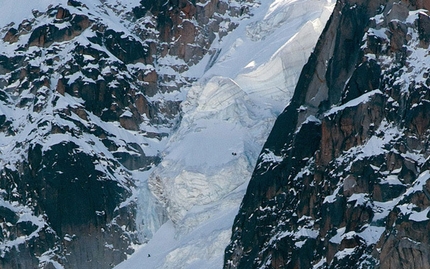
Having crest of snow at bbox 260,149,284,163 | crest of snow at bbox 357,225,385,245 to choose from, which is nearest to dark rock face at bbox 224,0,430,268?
crest of snow at bbox 357,225,385,245

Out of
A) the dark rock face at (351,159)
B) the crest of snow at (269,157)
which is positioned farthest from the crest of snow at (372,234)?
the crest of snow at (269,157)

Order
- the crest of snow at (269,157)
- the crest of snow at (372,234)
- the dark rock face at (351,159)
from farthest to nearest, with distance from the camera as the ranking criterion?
the crest of snow at (269,157) → the dark rock face at (351,159) → the crest of snow at (372,234)

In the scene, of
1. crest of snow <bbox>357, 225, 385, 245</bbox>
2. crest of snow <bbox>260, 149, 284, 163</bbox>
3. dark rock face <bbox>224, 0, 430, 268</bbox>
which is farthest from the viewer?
crest of snow <bbox>260, 149, 284, 163</bbox>

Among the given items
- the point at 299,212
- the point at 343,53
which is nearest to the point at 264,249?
the point at 299,212

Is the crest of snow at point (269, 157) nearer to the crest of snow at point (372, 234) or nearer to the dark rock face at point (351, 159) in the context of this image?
the dark rock face at point (351, 159)

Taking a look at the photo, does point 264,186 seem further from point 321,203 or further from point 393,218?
point 393,218

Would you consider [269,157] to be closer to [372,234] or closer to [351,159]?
[351,159]

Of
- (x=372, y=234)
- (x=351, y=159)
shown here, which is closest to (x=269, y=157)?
(x=351, y=159)

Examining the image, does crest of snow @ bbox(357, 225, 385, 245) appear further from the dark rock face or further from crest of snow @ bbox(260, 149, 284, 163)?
crest of snow @ bbox(260, 149, 284, 163)
